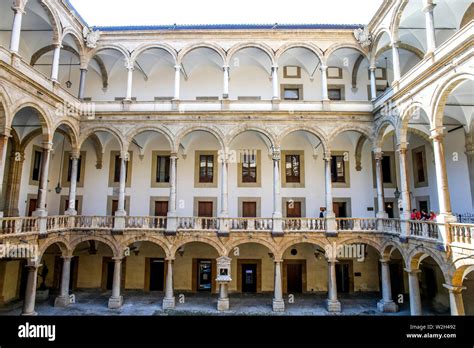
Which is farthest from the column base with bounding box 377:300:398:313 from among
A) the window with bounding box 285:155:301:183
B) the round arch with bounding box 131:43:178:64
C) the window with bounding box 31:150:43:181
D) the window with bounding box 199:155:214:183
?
the window with bounding box 31:150:43:181

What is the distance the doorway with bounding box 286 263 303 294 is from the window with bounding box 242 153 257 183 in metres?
5.92

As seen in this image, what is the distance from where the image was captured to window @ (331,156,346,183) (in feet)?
64.2

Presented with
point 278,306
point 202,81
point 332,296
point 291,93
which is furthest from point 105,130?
point 332,296

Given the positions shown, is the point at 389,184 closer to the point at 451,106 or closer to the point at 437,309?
the point at 451,106

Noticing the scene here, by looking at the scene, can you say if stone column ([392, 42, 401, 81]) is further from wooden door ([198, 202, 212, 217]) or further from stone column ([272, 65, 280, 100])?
wooden door ([198, 202, 212, 217])

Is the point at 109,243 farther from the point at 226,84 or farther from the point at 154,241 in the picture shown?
the point at 226,84

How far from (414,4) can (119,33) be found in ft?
53.4

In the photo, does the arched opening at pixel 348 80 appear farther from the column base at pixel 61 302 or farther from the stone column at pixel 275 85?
the column base at pixel 61 302

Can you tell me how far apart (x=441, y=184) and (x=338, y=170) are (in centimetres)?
822

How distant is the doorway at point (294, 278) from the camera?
62.0ft

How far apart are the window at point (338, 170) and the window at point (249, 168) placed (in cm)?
506

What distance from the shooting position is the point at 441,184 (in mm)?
11555

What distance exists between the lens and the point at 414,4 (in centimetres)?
1473
